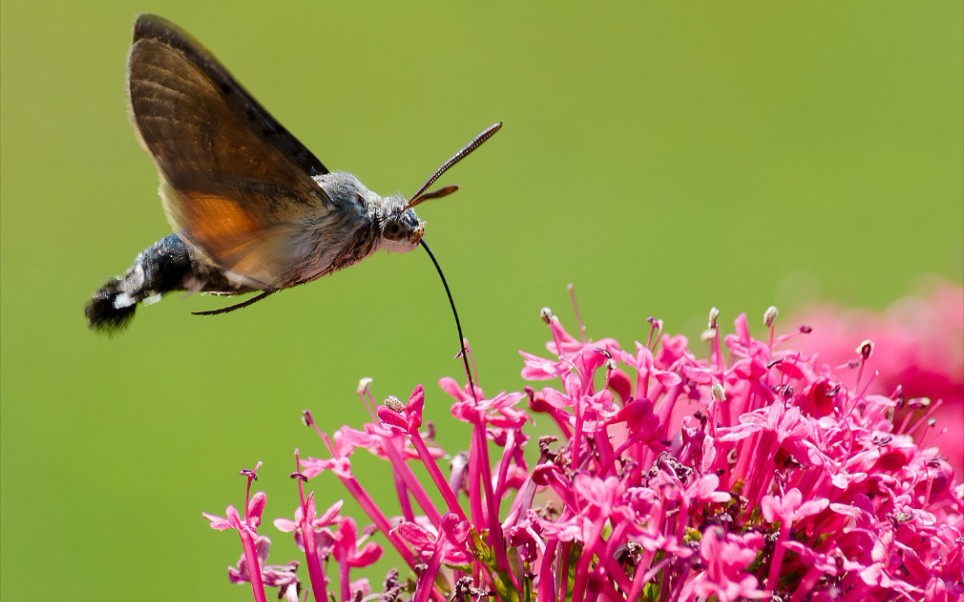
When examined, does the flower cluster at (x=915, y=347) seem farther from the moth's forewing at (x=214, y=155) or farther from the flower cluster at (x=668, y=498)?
the moth's forewing at (x=214, y=155)

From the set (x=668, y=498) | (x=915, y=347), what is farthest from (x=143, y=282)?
(x=915, y=347)

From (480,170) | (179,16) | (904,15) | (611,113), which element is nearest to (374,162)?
(480,170)

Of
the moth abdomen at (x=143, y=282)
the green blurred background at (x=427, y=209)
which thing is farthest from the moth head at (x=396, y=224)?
the green blurred background at (x=427, y=209)

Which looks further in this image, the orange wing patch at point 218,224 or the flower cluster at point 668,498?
the orange wing patch at point 218,224

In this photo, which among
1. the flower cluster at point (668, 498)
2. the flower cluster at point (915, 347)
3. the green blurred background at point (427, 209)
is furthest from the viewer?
the green blurred background at point (427, 209)

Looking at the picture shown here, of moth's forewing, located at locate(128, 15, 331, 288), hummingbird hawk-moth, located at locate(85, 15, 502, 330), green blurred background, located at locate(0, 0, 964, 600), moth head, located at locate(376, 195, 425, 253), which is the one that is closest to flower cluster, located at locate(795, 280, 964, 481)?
green blurred background, located at locate(0, 0, 964, 600)

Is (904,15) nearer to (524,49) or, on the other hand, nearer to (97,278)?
(524,49)
